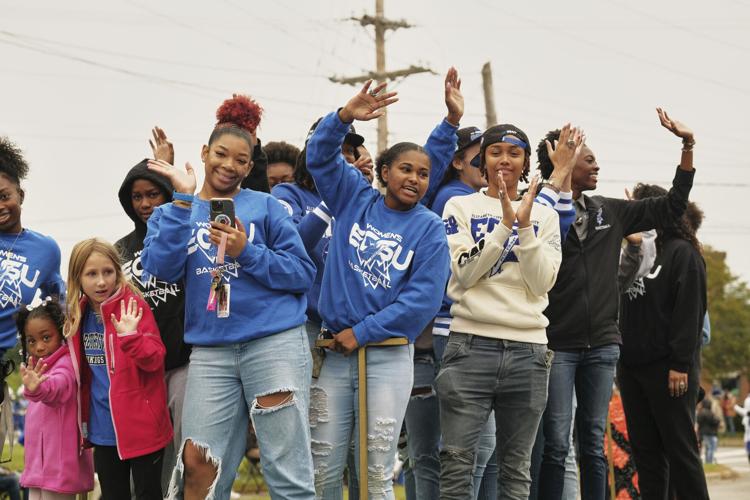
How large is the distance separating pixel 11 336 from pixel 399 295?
2477mm

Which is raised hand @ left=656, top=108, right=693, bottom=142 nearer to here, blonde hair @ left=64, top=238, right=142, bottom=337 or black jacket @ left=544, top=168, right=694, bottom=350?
black jacket @ left=544, top=168, right=694, bottom=350

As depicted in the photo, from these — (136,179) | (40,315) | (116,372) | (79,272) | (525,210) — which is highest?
(136,179)

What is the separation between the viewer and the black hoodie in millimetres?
5668

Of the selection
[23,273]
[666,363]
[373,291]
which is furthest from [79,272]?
[666,363]

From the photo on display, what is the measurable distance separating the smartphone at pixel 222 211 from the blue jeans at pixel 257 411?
1.94 ft

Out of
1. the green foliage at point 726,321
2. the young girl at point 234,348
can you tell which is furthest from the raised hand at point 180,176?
the green foliage at point 726,321

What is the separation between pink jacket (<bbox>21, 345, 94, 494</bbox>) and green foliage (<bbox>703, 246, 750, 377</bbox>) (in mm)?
47946

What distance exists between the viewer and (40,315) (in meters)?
6.07

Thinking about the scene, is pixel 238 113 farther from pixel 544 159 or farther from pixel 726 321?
pixel 726 321

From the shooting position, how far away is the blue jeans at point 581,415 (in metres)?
6.12

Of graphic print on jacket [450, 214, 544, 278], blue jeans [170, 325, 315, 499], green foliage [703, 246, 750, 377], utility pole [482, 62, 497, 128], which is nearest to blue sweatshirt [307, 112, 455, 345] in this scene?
graphic print on jacket [450, 214, 544, 278]

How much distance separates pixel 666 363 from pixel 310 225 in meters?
2.88

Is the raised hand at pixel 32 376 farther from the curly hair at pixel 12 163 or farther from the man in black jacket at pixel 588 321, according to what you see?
the man in black jacket at pixel 588 321

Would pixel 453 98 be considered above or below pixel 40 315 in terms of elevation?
above
